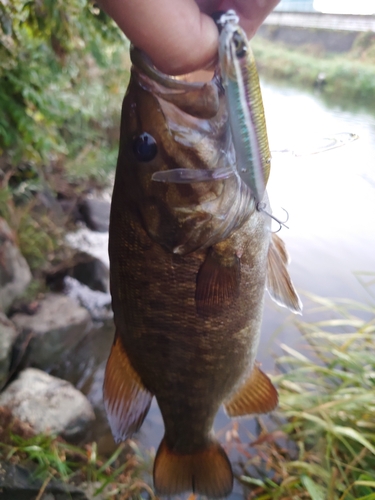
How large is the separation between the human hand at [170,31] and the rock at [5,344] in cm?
283

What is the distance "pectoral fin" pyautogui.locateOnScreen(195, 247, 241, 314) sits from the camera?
3.89 feet

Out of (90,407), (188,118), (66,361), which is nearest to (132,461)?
(90,407)

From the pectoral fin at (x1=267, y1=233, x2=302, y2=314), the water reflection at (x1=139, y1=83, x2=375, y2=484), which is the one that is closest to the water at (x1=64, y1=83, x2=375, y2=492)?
the water reflection at (x1=139, y1=83, x2=375, y2=484)

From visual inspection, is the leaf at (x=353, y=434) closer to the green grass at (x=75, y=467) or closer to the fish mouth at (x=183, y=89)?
the green grass at (x=75, y=467)

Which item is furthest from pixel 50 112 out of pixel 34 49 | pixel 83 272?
pixel 83 272

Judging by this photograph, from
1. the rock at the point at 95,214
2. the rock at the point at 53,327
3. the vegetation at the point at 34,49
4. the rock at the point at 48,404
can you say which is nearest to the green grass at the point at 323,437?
the rock at the point at 48,404

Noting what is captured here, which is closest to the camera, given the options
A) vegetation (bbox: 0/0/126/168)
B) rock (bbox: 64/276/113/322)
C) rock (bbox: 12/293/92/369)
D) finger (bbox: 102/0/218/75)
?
finger (bbox: 102/0/218/75)

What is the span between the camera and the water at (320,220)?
12.6 feet

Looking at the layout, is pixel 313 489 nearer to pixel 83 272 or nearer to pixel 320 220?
pixel 83 272

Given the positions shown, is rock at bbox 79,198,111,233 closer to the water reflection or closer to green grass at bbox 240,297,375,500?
the water reflection

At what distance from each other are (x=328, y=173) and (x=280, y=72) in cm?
1410

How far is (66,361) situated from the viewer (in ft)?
11.7

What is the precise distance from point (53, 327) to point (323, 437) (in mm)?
2398

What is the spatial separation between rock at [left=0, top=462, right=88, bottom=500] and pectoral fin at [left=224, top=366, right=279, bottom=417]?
1.26 metres
